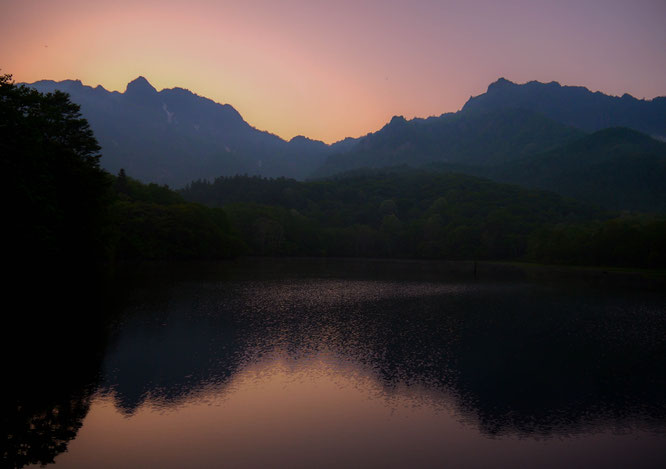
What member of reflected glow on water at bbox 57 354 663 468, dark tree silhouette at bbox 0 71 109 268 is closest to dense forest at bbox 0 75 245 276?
dark tree silhouette at bbox 0 71 109 268

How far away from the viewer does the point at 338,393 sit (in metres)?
23.5

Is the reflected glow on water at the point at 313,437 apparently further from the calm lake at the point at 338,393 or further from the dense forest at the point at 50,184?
the dense forest at the point at 50,184

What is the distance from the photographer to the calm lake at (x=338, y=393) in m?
16.7

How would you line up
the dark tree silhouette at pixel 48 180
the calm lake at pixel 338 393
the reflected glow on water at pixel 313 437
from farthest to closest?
the dark tree silhouette at pixel 48 180
the calm lake at pixel 338 393
the reflected glow on water at pixel 313 437

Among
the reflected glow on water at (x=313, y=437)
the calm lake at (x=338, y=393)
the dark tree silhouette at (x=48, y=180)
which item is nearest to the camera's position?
the reflected glow on water at (x=313, y=437)

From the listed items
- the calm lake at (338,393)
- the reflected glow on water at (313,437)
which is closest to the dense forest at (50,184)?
the calm lake at (338,393)

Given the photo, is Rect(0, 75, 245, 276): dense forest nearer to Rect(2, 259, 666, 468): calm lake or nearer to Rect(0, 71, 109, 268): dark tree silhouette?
Rect(0, 71, 109, 268): dark tree silhouette

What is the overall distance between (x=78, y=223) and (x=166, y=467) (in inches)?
2361

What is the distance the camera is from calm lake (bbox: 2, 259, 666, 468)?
1666cm

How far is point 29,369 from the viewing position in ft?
81.1

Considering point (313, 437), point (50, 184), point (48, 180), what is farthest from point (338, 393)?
point (50, 184)

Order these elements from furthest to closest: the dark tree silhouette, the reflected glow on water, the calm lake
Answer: the dark tree silhouette → the calm lake → the reflected glow on water

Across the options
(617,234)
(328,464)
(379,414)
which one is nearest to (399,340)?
(379,414)

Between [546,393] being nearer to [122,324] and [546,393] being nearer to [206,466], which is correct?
[206,466]
